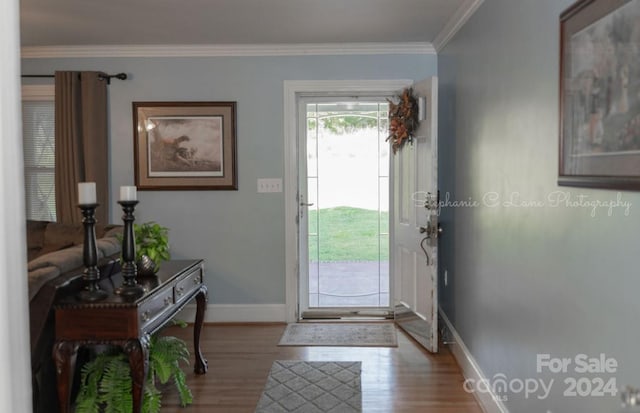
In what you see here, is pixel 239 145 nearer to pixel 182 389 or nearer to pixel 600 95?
pixel 182 389

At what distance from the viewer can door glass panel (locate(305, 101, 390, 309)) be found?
4980 millimetres

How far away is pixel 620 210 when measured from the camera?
155cm

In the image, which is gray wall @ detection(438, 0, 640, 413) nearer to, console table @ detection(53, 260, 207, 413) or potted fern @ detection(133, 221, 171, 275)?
console table @ detection(53, 260, 207, 413)

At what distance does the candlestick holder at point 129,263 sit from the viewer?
99.8 inches

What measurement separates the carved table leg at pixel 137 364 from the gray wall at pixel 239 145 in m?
2.33

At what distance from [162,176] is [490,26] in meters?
2.98

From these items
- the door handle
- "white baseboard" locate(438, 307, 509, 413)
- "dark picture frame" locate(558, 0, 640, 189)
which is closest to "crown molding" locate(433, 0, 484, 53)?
the door handle

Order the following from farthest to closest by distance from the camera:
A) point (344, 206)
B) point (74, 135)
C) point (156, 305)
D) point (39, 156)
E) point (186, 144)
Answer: point (344, 206) < point (39, 156) < point (186, 144) < point (74, 135) < point (156, 305)

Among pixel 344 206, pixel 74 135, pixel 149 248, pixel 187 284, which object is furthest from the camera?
pixel 344 206

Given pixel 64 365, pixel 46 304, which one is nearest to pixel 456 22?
pixel 46 304

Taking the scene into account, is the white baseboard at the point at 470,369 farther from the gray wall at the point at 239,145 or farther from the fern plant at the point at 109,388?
the fern plant at the point at 109,388

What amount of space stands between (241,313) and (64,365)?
8.25ft

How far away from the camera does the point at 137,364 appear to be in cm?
245

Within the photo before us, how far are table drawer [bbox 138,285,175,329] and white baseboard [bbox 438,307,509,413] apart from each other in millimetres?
1756
